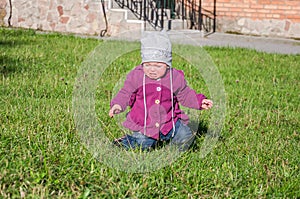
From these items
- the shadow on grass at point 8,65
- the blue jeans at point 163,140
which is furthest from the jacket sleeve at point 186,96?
the shadow on grass at point 8,65

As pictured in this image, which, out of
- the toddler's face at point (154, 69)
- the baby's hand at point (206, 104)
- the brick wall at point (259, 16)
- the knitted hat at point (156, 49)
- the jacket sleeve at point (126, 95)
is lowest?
the brick wall at point (259, 16)

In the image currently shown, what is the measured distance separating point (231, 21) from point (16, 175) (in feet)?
38.5

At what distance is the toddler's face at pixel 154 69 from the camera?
336 cm

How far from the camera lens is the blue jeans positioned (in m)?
3.49

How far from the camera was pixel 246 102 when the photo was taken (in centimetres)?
539

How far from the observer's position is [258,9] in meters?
13.5

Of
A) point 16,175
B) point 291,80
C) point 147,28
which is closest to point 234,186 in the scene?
point 16,175

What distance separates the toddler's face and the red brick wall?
10.5 meters

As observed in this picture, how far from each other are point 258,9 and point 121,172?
11.3m

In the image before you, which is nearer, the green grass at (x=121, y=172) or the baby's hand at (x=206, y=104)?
the green grass at (x=121, y=172)

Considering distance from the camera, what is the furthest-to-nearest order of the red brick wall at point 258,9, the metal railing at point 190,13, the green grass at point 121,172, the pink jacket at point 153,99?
the metal railing at point 190,13
the red brick wall at point 258,9
the pink jacket at point 153,99
the green grass at point 121,172

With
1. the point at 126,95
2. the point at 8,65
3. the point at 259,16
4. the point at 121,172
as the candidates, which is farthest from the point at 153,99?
the point at 259,16

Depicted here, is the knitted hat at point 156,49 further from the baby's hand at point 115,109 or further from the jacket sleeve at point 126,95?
the baby's hand at point 115,109

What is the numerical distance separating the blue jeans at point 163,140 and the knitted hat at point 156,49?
505 mm
